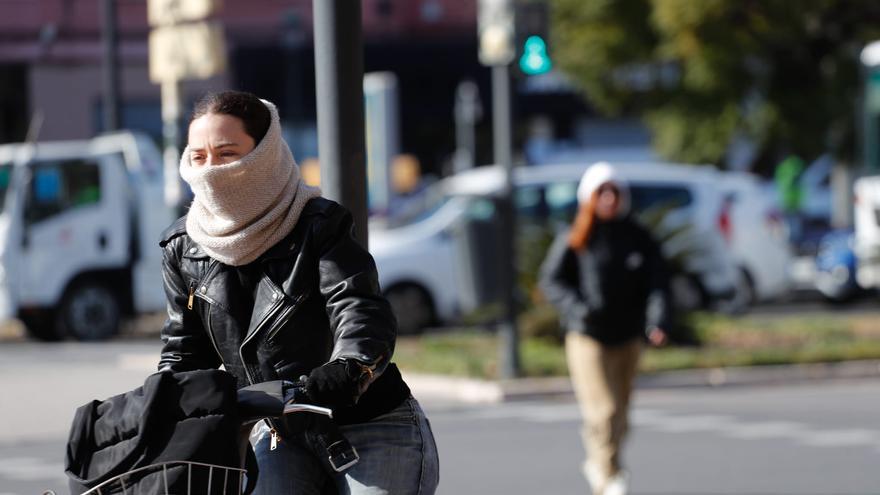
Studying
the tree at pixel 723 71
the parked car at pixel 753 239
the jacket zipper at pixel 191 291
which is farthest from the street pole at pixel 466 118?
the jacket zipper at pixel 191 291

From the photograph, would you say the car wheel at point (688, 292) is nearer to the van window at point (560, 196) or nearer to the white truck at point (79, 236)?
the van window at point (560, 196)

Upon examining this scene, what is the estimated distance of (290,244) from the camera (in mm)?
3471

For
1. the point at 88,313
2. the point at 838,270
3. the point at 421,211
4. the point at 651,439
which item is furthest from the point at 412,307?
the point at 651,439

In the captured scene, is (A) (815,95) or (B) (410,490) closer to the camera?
(B) (410,490)

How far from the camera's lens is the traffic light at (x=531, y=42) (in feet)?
45.1

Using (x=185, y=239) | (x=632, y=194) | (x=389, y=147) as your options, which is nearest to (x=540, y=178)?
(x=632, y=194)

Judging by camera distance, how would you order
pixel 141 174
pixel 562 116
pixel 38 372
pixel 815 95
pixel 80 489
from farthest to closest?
pixel 562 116 < pixel 815 95 < pixel 141 174 < pixel 38 372 < pixel 80 489

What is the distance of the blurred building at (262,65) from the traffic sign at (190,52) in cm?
1495

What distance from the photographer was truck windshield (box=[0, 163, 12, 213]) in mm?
18578

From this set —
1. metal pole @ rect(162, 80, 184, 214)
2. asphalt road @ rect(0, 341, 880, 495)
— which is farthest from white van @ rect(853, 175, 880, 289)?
metal pole @ rect(162, 80, 184, 214)

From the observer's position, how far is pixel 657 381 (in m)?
14.1

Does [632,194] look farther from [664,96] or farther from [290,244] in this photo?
[290,244]

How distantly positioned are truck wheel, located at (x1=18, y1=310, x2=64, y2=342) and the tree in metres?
11.3

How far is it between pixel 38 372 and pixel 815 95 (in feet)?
53.7
